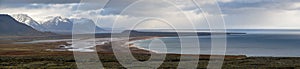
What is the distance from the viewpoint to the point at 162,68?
58750mm

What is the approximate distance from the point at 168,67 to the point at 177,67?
189 cm

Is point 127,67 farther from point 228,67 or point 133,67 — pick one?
point 228,67

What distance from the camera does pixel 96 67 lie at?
200 ft

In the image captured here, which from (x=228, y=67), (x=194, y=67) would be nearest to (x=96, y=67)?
(x=194, y=67)

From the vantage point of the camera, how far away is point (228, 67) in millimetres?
60594

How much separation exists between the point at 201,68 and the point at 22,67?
24636mm

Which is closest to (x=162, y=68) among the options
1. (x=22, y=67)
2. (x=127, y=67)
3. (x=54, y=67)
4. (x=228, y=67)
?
(x=127, y=67)

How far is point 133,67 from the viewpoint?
195ft

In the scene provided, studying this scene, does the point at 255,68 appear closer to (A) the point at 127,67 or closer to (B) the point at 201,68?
(B) the point at 201,68

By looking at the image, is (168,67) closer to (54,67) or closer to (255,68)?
(255,68)

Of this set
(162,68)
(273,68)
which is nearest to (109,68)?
(162,68)

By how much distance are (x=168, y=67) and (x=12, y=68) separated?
2108cm

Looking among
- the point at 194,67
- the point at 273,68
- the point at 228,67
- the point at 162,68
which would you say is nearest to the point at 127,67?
the point at 162,68

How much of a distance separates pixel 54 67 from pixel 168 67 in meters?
15.7
